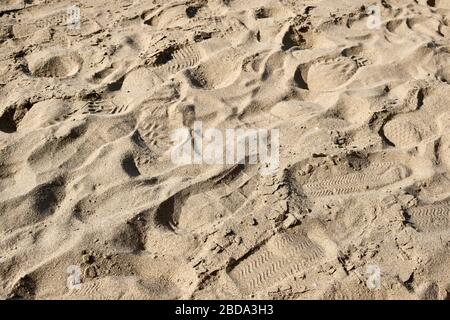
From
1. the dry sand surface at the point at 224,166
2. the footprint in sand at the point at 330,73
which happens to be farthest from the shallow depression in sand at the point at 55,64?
the footprint in sand at the point at 330,73

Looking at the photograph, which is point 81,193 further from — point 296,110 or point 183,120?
point 296,110

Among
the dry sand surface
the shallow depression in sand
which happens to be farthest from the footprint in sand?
the shallow depression in sand

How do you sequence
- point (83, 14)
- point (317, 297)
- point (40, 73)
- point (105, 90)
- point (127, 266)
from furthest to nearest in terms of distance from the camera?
point (83, 14) < point (40, 73) < point (105, 90) < point (127, 266) < point (317, 297)

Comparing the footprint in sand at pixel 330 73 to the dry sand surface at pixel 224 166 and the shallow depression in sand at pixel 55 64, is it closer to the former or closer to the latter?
the dry sand surface at pixel 224 166

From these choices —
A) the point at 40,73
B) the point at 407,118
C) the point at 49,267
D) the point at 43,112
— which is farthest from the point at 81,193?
the point at 407,118

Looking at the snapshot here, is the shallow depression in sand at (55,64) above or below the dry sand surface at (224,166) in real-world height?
above

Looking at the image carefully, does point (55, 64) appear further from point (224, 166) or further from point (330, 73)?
point (330, 73)

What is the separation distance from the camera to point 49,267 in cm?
202

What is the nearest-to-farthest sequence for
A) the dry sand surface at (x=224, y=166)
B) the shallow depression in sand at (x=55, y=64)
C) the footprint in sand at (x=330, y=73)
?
the dry sand surface at (x=224, y=166) < the footprint in sand at (x=330, y=73) < the shallow depression in sand at (x=55, y=64)

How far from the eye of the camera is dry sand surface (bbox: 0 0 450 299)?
2016 mm

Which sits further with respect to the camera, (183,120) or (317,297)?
(183,120)

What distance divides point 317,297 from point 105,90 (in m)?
1.53

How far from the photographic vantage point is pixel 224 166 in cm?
238

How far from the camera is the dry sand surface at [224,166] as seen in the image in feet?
6.61
